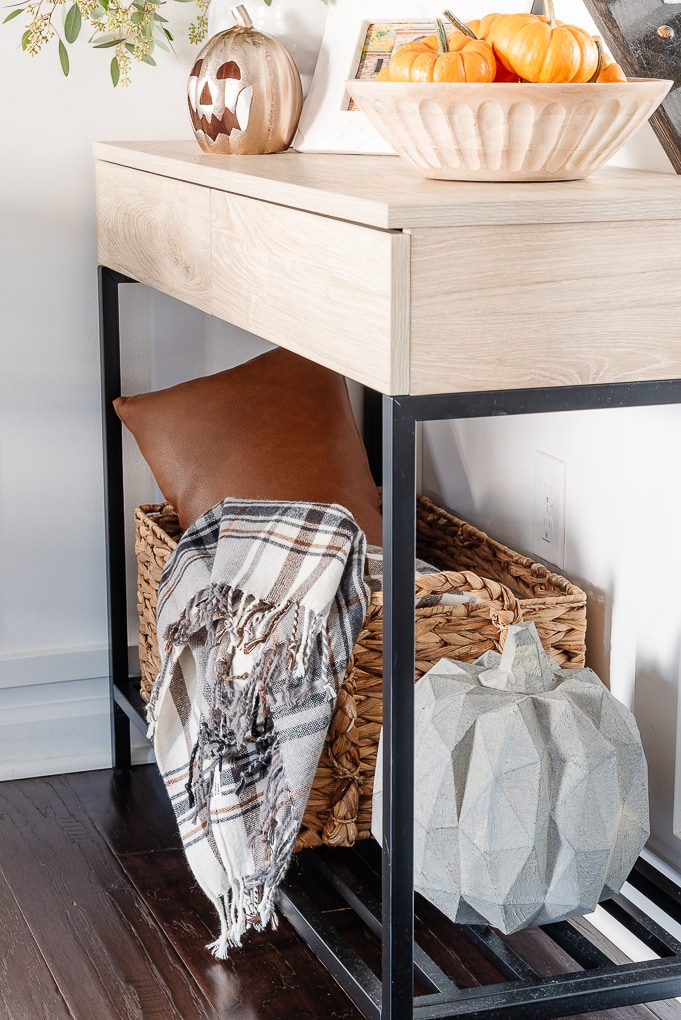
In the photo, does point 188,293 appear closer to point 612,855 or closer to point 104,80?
point 104,80

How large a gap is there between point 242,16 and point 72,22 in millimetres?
302

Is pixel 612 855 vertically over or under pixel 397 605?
under

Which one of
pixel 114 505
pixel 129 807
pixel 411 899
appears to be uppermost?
pixel 114 505

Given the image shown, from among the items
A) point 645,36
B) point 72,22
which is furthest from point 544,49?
point 72,22

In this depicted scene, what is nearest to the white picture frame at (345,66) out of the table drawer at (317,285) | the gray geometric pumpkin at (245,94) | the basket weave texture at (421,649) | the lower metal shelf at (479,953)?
the gray geometric pumpkin at (245,94)

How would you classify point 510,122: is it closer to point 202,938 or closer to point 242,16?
point 242,16

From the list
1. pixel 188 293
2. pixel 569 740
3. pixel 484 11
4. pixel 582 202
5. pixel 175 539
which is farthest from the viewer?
pixel 175 539

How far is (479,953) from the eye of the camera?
4.95 ft

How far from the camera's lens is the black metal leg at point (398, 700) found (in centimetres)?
101

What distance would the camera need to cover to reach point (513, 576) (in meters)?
1.65

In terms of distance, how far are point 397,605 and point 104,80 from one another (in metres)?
1.20

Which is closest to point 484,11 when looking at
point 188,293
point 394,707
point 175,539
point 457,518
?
point 188,293

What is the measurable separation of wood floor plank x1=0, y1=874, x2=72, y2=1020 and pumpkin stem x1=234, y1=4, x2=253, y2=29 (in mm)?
1197

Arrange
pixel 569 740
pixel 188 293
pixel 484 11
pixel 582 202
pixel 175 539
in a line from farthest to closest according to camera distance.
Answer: pixel 175 539 < pixel 484 11 < pixel 188 293 < pixel 569 740 < pixel 582 202
